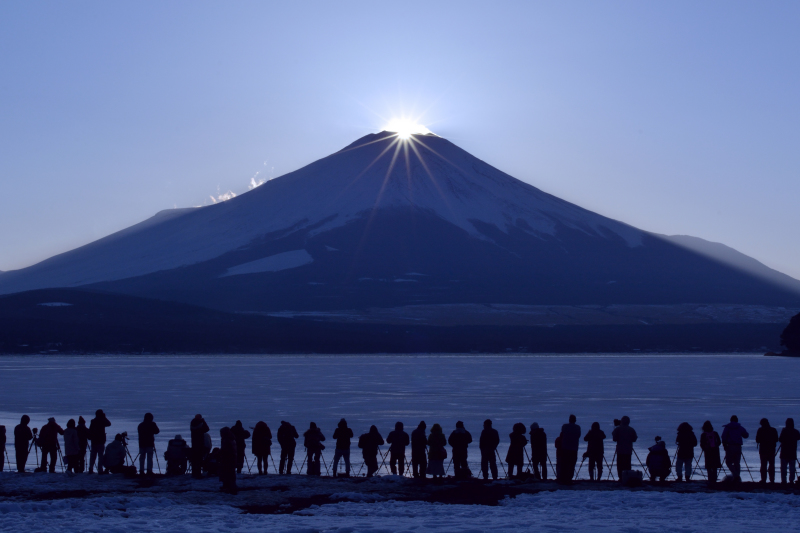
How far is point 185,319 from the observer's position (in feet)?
641

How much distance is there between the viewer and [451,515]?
58.5ft

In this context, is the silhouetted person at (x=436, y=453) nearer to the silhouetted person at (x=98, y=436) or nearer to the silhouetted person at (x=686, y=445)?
the silhouetted person at (x=686, y=445)

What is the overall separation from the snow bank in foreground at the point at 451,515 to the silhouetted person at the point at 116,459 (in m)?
3.94

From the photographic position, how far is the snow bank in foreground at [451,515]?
649 inches

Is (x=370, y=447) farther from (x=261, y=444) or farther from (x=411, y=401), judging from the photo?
(x=411, y=401)

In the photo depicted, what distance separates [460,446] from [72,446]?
8.90 m

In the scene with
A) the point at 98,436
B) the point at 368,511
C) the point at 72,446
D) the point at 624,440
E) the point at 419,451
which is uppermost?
the point at 98,436

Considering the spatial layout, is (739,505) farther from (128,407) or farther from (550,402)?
(128,407)

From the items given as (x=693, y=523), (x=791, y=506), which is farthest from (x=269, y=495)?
(x=791, y=506)

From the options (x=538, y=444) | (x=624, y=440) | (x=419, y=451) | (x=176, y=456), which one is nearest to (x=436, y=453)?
(x=419, y=451)

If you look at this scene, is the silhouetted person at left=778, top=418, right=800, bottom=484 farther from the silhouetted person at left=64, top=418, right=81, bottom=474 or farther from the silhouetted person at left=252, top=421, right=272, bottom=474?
the silhouetted person at left=64, top=418, right=81, bottom=474

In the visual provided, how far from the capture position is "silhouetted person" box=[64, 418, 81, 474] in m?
23.5

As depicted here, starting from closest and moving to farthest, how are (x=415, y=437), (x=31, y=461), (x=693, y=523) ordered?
(x=693, y=523)
(x=415, y=437)
(x=31, y=461)

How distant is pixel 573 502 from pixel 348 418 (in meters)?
18.9
